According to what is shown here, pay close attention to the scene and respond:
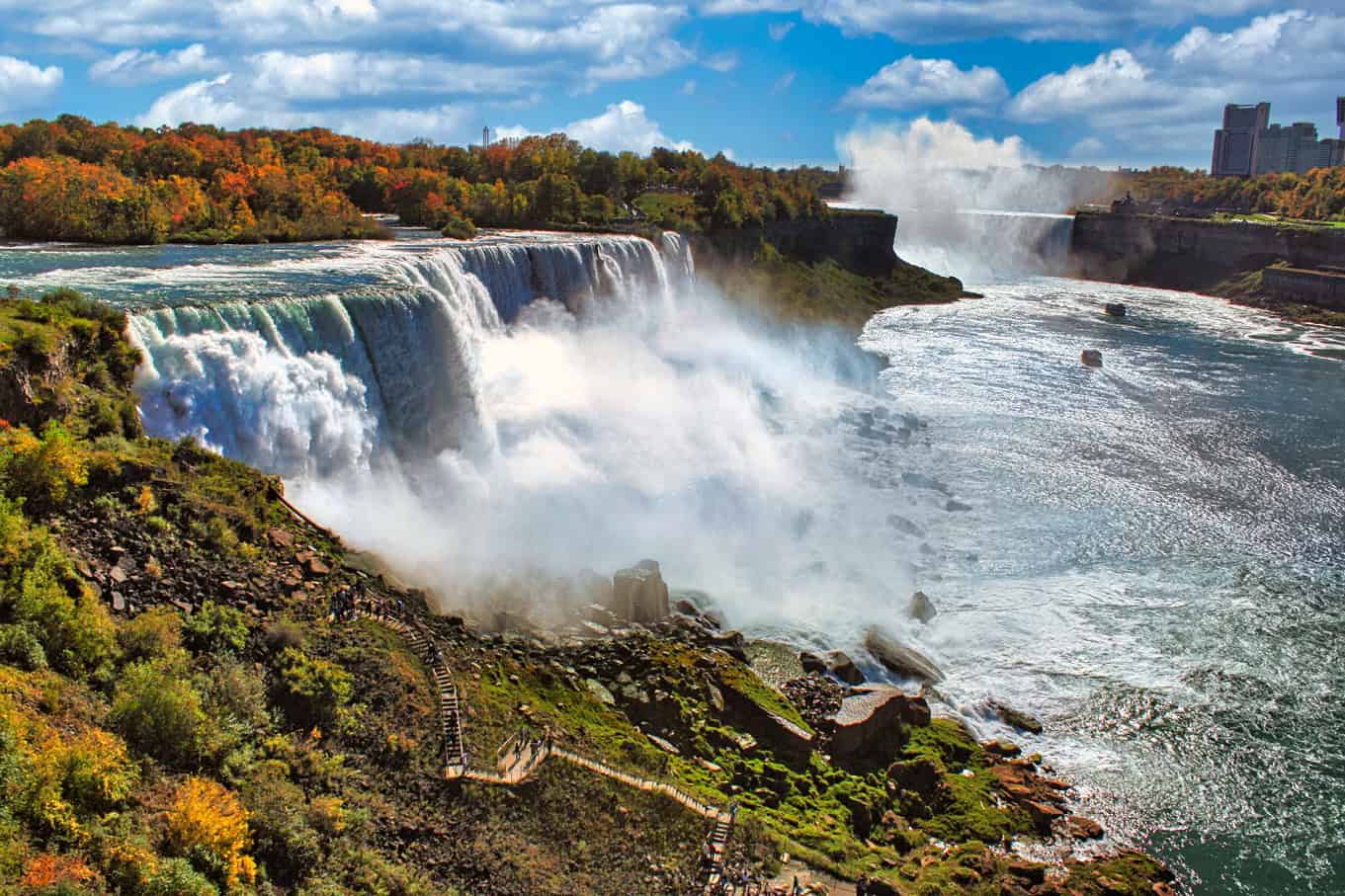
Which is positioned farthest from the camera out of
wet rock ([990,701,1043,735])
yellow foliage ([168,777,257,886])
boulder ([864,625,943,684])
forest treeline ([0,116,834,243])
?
forest treeline ([0,116,834,243])

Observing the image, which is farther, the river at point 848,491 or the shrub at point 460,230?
the shrub at point 460,230

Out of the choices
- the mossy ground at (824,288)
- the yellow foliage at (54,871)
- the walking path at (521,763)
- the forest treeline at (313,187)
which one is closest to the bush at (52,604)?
the yellow foliage at (54,871)

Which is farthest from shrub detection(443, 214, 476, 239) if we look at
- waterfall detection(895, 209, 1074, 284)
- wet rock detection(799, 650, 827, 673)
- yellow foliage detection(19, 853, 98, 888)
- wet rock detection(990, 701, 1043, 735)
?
waterfall detection(895, 209, 1074, 284)

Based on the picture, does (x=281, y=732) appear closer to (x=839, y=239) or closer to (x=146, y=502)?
(x=146, y=502)

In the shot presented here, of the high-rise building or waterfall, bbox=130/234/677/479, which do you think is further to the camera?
the high-rise building

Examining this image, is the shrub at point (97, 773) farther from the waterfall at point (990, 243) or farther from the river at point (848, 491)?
the waterfall at point (990, 243)

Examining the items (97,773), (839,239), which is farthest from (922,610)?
(839,239)

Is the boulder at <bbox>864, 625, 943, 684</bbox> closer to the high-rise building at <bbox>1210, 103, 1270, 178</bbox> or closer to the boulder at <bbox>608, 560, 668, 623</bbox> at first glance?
the boulder at <bbox>608, 560, 668, 623</bbox>
